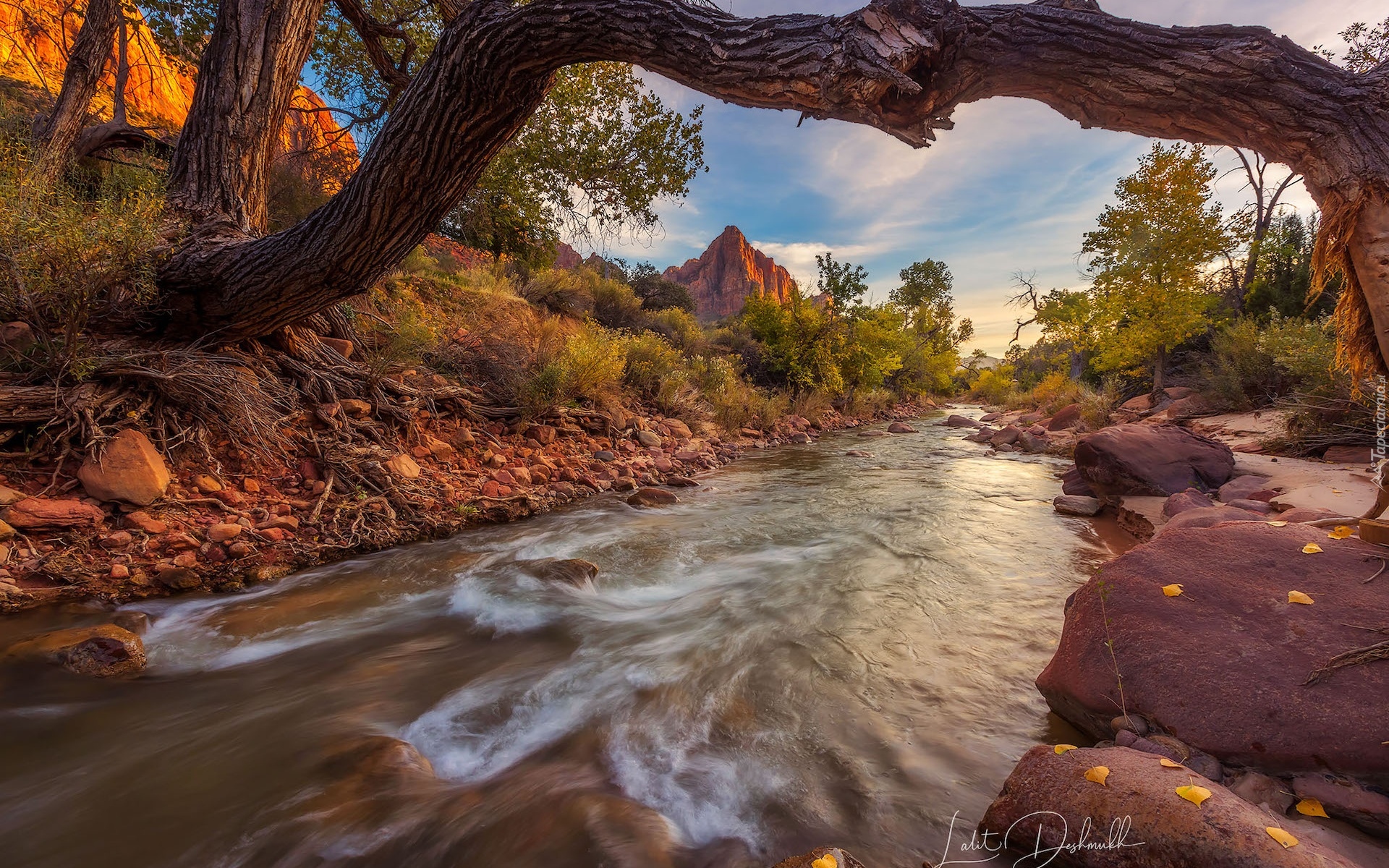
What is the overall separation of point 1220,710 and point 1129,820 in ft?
2.58

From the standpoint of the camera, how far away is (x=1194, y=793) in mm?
1398

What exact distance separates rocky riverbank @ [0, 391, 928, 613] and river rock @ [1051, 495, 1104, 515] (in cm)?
460

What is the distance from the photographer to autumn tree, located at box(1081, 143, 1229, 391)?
1275 centimetres

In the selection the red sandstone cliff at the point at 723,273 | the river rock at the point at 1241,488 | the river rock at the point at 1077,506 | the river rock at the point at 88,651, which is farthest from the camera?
the red sandstone cliff at the point at 723,273

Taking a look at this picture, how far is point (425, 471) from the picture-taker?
5000mm

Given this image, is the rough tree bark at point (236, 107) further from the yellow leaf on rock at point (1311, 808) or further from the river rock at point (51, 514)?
the yellow leaf on rock at point (1311, 808)

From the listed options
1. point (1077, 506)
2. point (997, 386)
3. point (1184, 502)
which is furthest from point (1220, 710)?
point (997, 386)

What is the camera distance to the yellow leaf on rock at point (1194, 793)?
4.55 ft

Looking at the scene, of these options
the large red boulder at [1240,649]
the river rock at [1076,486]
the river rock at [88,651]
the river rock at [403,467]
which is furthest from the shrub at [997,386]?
the river rock at [88,651]

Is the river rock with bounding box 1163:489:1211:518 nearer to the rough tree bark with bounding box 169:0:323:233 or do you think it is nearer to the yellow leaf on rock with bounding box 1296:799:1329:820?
the yellow leaf on rock with bounding box 1296:799:1329:820

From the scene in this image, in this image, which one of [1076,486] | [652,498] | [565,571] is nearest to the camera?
[565,571]

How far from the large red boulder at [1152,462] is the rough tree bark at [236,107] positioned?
8830 mm

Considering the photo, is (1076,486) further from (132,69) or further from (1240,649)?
(132,69)

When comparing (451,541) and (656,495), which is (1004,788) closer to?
(451,541)
